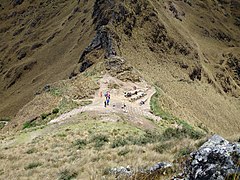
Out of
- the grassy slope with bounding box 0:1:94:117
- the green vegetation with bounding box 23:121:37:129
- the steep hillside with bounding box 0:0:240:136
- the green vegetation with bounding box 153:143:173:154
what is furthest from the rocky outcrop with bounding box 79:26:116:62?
the green vegetation with bounding box 153:143:173:154

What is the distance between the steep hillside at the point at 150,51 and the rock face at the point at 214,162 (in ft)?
75.0

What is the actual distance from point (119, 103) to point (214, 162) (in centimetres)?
1935

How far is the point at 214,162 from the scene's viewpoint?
599cm

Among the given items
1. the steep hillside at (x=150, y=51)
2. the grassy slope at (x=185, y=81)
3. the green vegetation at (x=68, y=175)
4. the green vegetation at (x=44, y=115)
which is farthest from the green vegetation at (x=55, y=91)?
the green vegetation at (x=68, y=175)

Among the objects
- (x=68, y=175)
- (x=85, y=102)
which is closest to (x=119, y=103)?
(x=85, y=102)

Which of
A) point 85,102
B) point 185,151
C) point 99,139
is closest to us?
point 185,151

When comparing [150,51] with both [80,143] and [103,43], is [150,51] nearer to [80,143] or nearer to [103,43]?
[103,43]

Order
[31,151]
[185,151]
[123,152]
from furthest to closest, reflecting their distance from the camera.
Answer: [31,151] < [123,152] < [185,151]

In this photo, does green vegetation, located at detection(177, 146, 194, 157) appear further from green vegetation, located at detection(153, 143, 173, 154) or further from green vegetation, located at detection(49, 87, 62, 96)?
green vegetation, located at detection(49, 87, 62, 96)

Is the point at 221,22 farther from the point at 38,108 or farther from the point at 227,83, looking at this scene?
the point at 38,108

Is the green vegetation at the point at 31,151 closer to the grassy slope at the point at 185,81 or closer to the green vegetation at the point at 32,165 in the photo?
the green vegetation at the point at 32,165

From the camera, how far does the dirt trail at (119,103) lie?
2355cm

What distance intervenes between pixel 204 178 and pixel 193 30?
6272cm

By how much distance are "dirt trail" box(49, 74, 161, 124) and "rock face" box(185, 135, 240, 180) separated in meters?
15.9
